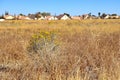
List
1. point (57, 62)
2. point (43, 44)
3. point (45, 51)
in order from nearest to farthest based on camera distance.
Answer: point (57, 62) → point (45, 51) → point (43, 44)

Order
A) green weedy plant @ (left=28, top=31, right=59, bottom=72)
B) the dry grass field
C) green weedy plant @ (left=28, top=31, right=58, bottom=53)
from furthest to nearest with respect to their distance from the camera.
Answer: green weedy plant @ (left=28, top=31, right=58, bottom=53) < green weedy plant @ (left=28, top=31, right=59, bottom=72) < the dry grass field

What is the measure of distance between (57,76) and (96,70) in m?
1.17

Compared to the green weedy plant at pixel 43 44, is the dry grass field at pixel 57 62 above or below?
below

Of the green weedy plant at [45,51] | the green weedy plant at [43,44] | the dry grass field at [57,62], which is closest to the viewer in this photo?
the dry grass field at [57,62]

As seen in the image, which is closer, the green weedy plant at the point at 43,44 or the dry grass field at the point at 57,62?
the dry grass field at the point at 57,62

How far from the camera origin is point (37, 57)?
6168 mm

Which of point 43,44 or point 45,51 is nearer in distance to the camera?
point 45,51

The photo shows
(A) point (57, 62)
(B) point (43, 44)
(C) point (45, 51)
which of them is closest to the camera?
(A) point (57, 62)

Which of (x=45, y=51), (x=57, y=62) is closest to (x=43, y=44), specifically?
(x=45, y=51)

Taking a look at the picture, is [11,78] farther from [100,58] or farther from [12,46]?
[12,46]

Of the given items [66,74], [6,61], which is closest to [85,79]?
[66,74]

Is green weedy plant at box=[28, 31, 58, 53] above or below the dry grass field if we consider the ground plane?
above

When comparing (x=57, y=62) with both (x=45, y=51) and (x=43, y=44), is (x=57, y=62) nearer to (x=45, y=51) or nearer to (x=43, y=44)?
(x=45, y=51)

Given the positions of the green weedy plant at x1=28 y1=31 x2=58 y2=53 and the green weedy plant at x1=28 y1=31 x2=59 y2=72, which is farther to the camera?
the green weedy plant at x1=28 y1=31 x2=58 y2=53
